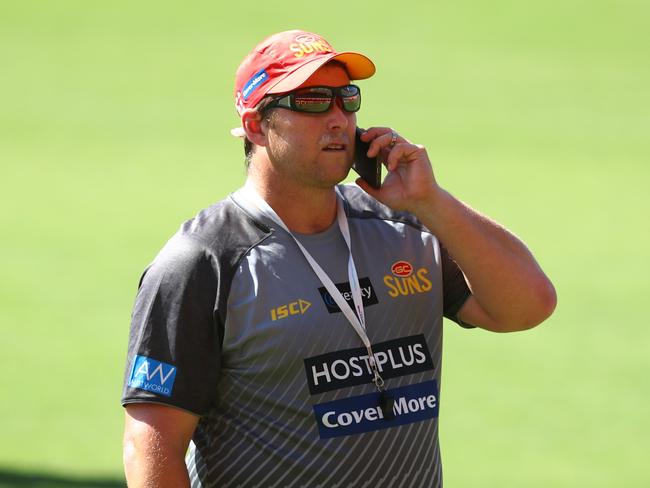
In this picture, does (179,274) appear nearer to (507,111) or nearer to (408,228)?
(408,228)

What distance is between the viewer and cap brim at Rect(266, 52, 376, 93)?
3.47m

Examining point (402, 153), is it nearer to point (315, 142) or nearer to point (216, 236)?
point (315, 142)

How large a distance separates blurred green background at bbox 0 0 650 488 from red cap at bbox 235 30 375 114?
406 centimetres

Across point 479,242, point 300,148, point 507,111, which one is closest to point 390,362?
point 479,242

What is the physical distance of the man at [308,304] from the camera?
10.8 feet

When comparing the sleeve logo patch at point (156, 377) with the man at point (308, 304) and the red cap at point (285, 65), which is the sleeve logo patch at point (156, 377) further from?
the red cap at point (285, 65)

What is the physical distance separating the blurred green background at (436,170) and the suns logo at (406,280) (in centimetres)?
391

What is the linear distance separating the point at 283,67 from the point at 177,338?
0.89m

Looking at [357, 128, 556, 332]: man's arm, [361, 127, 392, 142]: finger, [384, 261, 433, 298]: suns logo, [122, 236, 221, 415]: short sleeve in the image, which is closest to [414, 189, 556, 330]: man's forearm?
[357, 128, 556, 332]: man's arm

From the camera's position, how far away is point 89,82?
1986 cm

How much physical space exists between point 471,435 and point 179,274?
16.4ft

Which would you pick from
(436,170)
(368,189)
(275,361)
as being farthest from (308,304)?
(436,170)

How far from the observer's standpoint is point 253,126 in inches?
144

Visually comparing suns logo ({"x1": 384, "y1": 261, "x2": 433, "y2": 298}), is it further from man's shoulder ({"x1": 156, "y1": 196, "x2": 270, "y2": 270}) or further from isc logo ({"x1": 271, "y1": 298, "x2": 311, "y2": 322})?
man's shoulder ({"x1": 156, "y1": 196, "x2": 270, "y2": 270})
